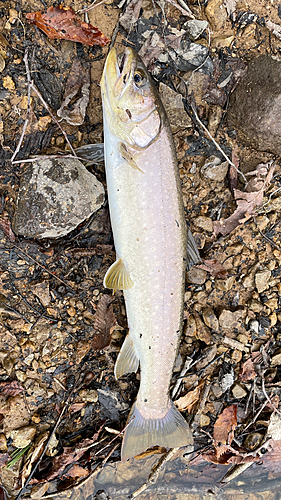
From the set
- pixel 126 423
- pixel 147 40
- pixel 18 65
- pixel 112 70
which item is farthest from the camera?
pixel 126 423

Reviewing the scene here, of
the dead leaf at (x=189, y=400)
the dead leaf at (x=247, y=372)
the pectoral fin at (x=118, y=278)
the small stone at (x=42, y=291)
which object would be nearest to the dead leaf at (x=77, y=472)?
the dead leaf at (x=189, y=400)

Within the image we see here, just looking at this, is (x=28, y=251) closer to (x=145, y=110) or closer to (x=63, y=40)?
(x=145, y=110)

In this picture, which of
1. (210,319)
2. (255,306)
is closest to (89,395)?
(210,319)

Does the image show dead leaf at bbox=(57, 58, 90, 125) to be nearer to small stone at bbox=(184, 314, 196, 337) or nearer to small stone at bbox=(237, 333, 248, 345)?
small stone at bbox=(184, 314, 196, 337)

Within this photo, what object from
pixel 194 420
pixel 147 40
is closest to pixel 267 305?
pixel 194 420

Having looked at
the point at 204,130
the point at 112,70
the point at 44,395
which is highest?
the point at 112,70

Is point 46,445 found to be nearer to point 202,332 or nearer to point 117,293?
point 117,293
